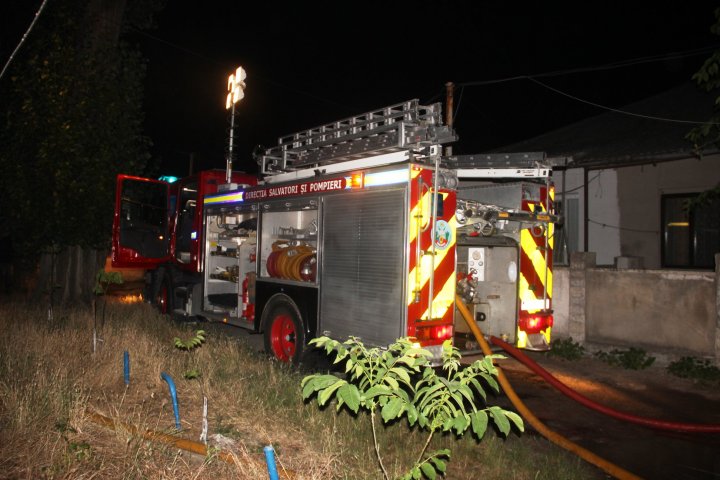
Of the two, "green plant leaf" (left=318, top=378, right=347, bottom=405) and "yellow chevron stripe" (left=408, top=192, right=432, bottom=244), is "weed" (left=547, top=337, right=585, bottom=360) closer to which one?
"yellow chevron stripe" (left=408, top=192, right=432, bottom=244)

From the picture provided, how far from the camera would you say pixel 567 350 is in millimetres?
8758

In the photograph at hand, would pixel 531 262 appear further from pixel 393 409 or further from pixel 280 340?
pixel 393 409

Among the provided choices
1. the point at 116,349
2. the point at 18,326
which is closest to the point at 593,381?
the point at 116,349

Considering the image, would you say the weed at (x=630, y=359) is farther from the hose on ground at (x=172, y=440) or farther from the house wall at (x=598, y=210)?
the hose on ground at (x=172, y=440)

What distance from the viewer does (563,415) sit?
19.1 ft

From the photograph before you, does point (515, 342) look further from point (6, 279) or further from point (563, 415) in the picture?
point (6, 279)

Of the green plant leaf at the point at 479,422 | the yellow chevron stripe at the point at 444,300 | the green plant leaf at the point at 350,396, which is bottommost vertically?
the green plant leaf at the point at 479,422

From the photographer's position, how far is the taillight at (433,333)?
17.8 feet

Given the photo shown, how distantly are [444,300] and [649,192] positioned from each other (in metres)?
7.80

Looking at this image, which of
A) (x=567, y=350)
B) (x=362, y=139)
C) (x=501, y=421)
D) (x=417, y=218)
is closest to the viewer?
(x=501, y=421)

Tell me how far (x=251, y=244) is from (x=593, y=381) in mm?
5197

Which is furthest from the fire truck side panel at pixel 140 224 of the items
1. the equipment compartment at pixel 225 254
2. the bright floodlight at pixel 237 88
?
the bright floodlight at pixel 237 88

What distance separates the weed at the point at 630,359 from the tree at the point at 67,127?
30.3ft

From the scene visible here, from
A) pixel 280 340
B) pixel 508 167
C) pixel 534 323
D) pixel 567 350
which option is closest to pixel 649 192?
pixel 567 350
